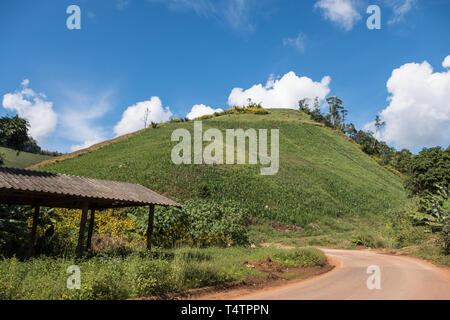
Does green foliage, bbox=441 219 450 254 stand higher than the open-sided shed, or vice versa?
the open-sided shed

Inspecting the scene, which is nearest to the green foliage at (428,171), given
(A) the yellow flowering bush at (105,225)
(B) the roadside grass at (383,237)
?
(B) the roadside grass at (383,237)

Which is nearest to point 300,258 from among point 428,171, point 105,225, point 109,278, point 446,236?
point 446,236

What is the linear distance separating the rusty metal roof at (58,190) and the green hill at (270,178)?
2180cm

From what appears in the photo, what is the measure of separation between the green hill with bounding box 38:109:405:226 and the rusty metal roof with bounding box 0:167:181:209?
2180 centimetres

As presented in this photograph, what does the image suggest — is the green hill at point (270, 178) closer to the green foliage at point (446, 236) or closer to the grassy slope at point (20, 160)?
the green foliage at point (446, 236)

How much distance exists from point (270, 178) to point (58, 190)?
123 ft

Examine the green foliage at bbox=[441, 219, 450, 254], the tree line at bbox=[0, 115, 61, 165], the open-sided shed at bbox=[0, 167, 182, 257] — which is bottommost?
Result: the green foliage at bbox=[441, 219, 450, 254]

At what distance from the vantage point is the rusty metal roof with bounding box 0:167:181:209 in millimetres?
8820

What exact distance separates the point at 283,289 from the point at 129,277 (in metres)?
4.76

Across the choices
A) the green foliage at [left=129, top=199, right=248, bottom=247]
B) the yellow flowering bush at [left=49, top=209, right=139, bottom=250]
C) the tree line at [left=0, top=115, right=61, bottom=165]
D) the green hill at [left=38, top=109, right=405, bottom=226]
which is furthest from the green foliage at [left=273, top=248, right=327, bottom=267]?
the green hill at [left=38, top=109, right=405, bottom=226]

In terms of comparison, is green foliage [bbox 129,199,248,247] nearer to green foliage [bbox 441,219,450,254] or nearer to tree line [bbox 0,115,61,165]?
tree line [bbox 0,115,61,165]

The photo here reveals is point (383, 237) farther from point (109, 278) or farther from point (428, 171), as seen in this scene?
point (109, 278)

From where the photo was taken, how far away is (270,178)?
1756 inches
